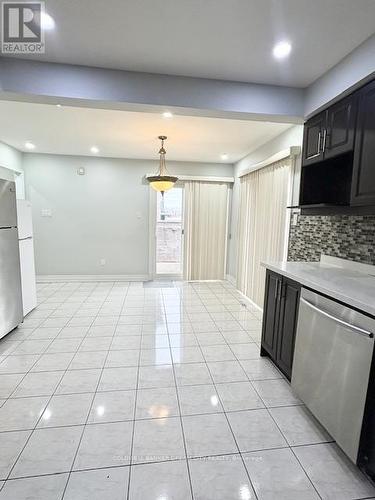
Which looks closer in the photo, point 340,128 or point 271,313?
point 340,128

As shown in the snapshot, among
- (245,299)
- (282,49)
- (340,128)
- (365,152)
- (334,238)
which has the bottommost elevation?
(245,299)

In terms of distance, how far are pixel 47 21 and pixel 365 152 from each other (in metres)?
2.24

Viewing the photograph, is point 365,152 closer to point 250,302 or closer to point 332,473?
point 332,473

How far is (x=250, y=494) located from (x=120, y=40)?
2.84 meters

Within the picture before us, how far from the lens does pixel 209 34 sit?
5.93ft

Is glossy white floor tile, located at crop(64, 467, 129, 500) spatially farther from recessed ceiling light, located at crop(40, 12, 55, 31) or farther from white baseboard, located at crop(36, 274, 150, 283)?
white baseboard, located at crop(36, 274, 150, 283)

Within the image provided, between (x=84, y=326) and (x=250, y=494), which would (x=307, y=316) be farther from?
(x=84, y=326)

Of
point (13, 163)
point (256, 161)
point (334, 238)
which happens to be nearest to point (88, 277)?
point (13, 163)

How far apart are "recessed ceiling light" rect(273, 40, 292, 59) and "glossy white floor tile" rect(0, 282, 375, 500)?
257 cm

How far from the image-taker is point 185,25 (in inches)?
68.1

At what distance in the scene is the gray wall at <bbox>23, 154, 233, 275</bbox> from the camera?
527 centimetres

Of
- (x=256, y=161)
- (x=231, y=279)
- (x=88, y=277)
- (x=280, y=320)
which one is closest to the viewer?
(x=280, y=320)

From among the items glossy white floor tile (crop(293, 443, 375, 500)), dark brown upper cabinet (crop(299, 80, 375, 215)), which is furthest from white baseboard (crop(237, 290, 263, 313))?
glossy white floor tile (crop(293, 443, 375, 500))

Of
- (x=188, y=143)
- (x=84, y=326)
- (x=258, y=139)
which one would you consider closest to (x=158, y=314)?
(x=84, y=326)
